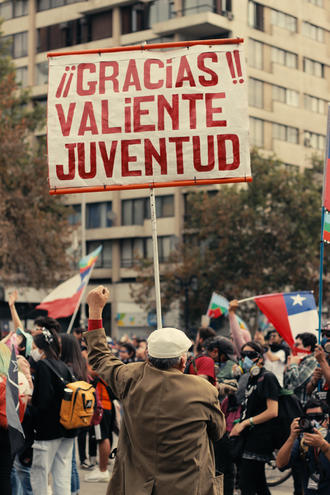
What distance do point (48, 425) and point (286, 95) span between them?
47.8 meters

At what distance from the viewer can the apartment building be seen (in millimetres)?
51219

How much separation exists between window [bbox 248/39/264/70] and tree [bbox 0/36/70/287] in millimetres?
21616

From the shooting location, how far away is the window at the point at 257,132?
51459 mm

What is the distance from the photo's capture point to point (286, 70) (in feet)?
177

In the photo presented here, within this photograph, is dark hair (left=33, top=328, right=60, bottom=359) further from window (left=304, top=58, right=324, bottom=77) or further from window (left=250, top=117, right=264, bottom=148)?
window (left=304, top=58, right=324, bottom=77)

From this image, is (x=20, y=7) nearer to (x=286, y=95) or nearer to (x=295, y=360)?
(x=286, y=95)

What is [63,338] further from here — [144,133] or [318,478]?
[318,478]

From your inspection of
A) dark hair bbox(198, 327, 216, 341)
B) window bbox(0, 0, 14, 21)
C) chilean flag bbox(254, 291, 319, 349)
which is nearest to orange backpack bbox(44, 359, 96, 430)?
dark hair bbox(198, 327, 216, 341)

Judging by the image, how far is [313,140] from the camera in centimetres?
5569

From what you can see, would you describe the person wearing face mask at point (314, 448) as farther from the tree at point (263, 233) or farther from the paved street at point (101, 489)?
the tree at point (263, 233)

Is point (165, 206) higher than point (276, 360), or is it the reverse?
point (165, 206)

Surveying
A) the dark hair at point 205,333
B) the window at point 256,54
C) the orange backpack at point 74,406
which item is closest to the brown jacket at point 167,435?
the orange backpack at point 74,406

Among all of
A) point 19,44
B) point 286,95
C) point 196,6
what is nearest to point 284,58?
point 286,95

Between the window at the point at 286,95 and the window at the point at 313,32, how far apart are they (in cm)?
352
